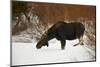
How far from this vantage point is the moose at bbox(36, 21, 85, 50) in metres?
2.49

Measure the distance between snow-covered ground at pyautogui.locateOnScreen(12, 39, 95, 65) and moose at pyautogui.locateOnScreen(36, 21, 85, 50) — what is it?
0.18 ft

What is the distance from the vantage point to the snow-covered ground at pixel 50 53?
2350 millimetres

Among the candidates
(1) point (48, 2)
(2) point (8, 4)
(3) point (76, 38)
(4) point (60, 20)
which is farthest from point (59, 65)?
(2) point (8, 4)

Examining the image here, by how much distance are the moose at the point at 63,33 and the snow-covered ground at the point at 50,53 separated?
0.05 metres

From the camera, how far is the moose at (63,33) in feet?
8.16

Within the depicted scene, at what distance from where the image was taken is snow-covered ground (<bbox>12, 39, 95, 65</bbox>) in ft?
7.71

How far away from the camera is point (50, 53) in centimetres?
250

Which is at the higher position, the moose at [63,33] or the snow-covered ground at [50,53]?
the moose at [63,33]

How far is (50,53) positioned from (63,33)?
334 mm

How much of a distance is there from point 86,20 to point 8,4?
1.13 meters

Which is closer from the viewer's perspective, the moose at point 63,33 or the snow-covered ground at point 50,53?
the snow-covered ground at point 50,53

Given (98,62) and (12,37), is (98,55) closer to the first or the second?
(98,62)

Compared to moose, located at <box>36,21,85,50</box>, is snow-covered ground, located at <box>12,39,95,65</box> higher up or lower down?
lower down

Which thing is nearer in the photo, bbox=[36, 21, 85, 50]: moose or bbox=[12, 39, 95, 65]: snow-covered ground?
bbox=[12, 39, 95, 65]: snow-covered ground
